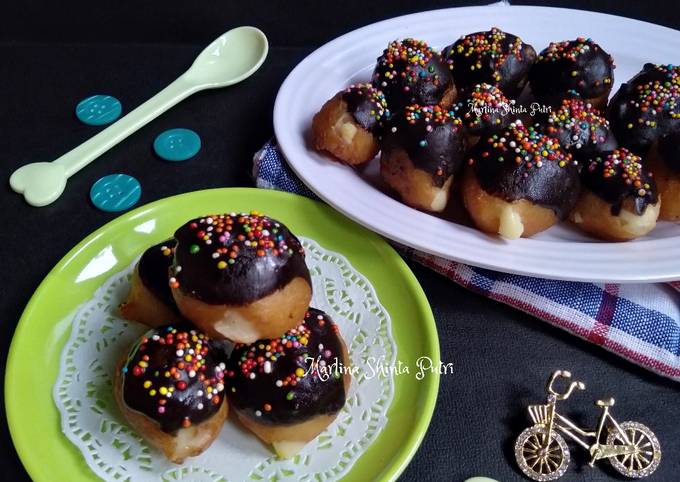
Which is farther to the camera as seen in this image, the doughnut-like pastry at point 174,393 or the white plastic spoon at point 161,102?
the white plastic spoon at point 161,102

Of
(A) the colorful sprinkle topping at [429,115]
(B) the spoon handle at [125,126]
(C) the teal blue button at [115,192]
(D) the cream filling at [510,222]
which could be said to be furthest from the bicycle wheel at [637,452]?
(B) the spoon handle at [125,126]

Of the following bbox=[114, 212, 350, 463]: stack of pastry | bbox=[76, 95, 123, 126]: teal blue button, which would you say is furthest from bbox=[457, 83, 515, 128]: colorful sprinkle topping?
bbox=[76, 95, 123, 126]: teal blue button

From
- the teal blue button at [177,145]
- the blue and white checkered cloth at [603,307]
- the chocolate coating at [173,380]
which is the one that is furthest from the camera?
the teal blue button at [177,145]

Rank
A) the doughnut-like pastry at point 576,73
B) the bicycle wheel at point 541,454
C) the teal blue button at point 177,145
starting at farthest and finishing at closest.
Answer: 1. the teal blue button at point 177,145
2. the doughnut-like pastry at point 576,73
3. the bicycle wheel at point 541,454

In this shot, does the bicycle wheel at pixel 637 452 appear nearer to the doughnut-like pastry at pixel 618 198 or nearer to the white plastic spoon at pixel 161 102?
the doughnut-like pastry at pixel 618 198

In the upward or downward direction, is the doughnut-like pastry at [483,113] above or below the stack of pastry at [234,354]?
above

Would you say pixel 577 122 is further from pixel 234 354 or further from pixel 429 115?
pixel 234 354

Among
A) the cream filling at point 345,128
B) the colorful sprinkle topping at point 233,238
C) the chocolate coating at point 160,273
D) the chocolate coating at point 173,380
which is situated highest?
the colorful sprinkle topping at point 233,238
